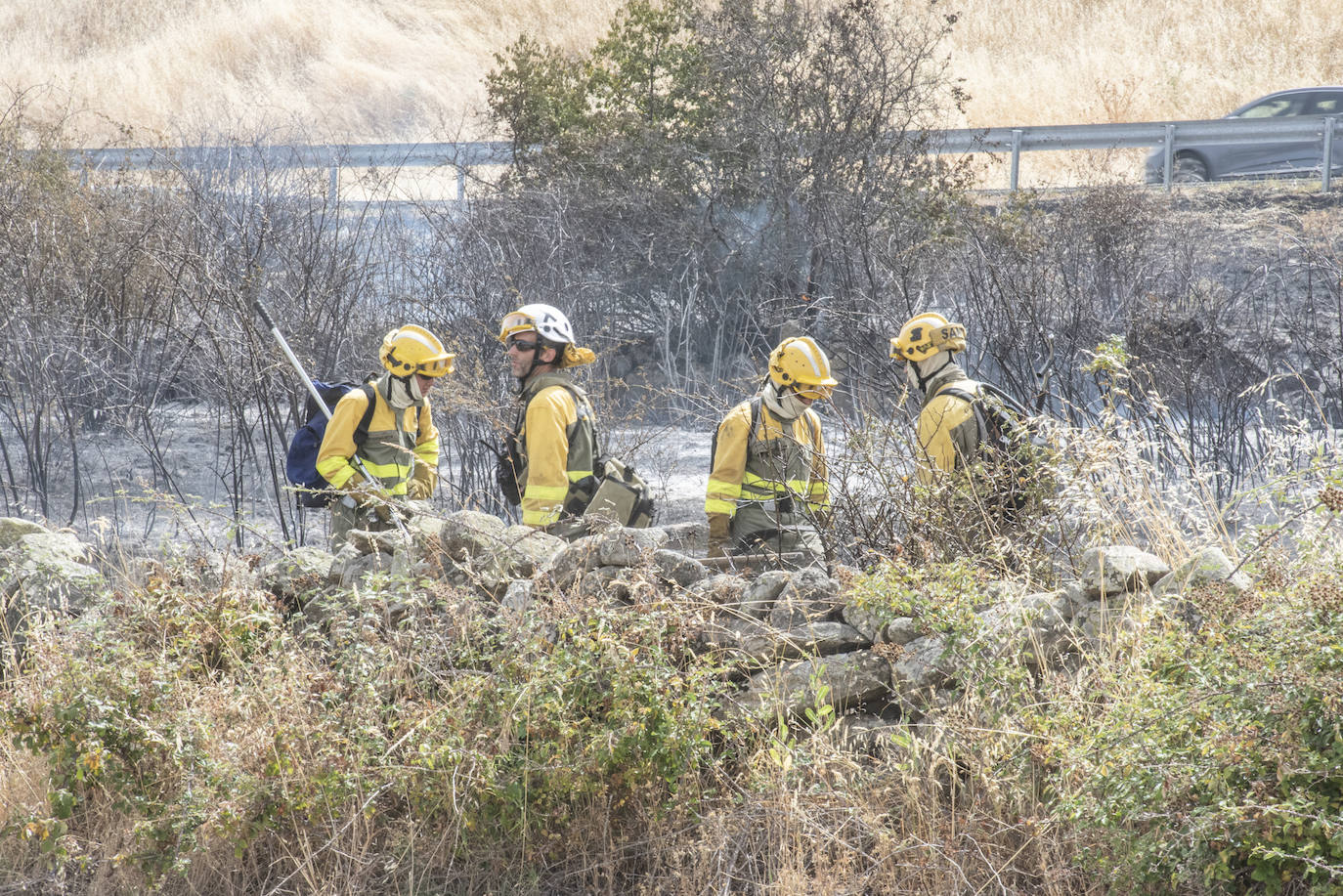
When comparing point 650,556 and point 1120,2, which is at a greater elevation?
point 1120,2

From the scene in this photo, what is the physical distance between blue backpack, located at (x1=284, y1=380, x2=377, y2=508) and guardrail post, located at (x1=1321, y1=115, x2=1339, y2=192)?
1414 cm

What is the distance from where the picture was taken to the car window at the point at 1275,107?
1828 cm

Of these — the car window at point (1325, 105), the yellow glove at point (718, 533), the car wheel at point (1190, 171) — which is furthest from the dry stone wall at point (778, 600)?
the car window at point (1325, 105)

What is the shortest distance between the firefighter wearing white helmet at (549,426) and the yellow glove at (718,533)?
557 millimetres

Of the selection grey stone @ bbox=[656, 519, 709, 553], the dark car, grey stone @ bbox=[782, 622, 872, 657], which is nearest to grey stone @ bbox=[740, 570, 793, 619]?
grey stone @ bbox=[782, 622, 872, 657]

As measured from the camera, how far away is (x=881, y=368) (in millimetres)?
9039

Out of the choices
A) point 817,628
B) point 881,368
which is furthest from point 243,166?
point 817,628

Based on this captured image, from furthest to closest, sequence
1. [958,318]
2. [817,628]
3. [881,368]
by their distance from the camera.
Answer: [958,318], [881,368], [817,628]

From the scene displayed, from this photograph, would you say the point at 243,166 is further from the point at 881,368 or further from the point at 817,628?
the point at 817,628

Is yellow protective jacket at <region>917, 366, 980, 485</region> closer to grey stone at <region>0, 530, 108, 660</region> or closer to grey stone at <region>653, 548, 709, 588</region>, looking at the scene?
grey stone at <region>653, 548, 709, 588</region>

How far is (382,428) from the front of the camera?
5.54 m

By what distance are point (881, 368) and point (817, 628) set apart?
208 inches

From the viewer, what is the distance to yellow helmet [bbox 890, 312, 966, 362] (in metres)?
5.19

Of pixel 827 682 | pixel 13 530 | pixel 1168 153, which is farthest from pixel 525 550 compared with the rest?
pixel 1168 153
